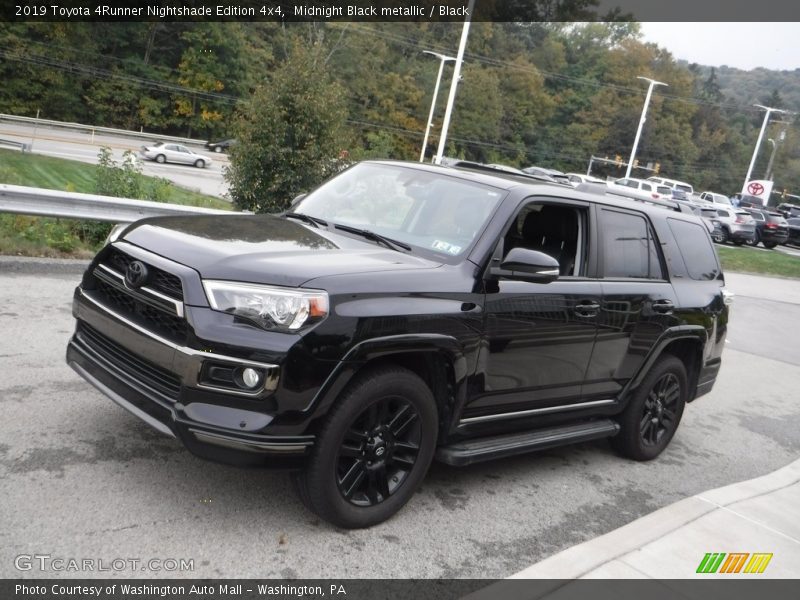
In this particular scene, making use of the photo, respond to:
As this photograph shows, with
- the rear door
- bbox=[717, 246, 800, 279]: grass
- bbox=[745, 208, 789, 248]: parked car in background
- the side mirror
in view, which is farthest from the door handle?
bbox=[745, 208, 789, 248]: parked car in background

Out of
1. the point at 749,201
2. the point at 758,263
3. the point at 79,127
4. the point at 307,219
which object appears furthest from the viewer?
the point at 749,201

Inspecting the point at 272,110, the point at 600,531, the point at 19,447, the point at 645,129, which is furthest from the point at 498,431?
the point at 645,129

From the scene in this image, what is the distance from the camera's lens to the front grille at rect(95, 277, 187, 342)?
146 inches

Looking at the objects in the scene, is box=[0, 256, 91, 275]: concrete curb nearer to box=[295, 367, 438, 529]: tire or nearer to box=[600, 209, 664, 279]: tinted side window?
box=[295, 367, 438, 529]: tire

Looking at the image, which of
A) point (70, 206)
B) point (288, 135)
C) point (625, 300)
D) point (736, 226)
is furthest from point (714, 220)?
point (625, 300)

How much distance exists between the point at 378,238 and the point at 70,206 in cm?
528

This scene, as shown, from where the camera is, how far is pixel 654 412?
6133mm

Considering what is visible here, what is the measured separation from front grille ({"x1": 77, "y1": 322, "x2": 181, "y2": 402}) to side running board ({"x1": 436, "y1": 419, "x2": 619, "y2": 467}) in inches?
61.0

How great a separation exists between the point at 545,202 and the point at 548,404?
1282 mm

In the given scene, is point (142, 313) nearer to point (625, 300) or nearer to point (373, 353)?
point (373, 353)

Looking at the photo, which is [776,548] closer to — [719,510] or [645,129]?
[719,510]

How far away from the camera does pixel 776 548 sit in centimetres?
480

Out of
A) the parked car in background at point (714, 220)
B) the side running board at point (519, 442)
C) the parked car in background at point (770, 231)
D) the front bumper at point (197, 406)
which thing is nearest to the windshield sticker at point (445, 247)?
the side running board at point (519, 442)

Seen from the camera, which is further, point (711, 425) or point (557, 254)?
point (711, 425)
